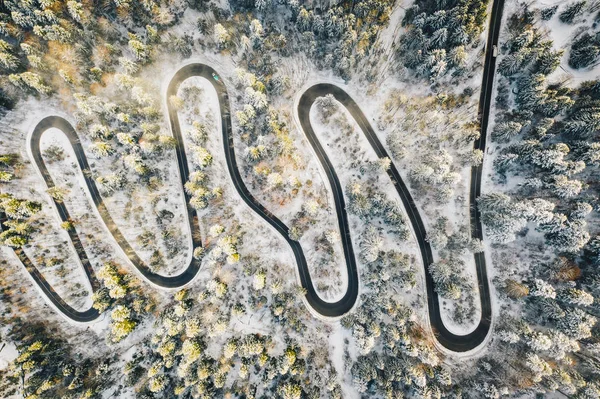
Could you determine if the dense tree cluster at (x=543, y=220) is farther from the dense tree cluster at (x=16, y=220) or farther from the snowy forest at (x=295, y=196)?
the dense tree cluster at (x=16, y=220)

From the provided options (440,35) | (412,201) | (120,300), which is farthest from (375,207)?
(120,300)

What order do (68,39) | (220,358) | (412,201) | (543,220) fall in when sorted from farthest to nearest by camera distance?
(412,201)
(220,358)
(68,39)
(543,220)

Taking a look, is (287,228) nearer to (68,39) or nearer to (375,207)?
(375,207)

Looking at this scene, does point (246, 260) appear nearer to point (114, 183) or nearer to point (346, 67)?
point (114, 183)

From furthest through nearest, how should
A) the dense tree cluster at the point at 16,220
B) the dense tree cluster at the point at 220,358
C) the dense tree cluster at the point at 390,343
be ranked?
1. the dense tree cluster at the point at 220,358
2. the dense tree cluster at the point at 16,220
3. the dense tree cluster at the point at 390,343

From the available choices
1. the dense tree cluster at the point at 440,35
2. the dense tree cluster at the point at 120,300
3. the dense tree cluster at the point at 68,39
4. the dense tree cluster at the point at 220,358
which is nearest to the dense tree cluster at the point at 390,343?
the dense tree cluster at the point at 220,358

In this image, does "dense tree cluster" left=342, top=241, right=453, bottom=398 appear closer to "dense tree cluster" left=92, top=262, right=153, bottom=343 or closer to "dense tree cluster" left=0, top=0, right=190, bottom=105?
"dense tree cluster" left=92, top=262, right=153, bottom=343
